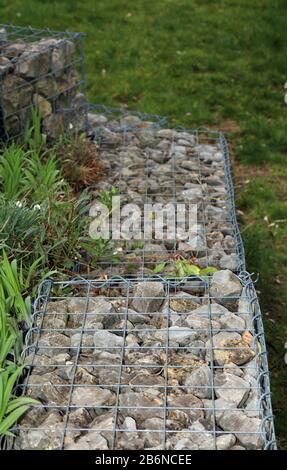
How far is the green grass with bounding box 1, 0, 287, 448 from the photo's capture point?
541 centimetres

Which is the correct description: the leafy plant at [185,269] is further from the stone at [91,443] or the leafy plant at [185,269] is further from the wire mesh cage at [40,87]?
the wire mesh cage at [40,87]

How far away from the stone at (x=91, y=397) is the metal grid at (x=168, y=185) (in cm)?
123

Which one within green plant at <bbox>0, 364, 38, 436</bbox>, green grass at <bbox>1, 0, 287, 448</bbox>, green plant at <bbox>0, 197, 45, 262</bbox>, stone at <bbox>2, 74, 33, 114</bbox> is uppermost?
stone at <bbox>2, 74, 33, 114</bbox>

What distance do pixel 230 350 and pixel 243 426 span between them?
0.48 metres

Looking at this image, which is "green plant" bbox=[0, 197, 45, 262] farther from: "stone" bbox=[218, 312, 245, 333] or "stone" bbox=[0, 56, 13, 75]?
"stone" bbox=[0, 56, 13, 75]

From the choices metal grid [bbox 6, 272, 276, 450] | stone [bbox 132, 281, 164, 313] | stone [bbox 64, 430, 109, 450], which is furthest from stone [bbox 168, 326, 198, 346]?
stone [bbox 64, 430, 109, 450]

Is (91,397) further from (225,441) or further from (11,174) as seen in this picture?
(11,174)

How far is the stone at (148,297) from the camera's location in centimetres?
352

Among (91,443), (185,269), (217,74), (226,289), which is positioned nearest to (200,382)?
(91,443)

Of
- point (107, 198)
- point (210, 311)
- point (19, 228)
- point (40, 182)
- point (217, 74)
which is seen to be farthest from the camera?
point (217, 74)

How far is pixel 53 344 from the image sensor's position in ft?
10.7

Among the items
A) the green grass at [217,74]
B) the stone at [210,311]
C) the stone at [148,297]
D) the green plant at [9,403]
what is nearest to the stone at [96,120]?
the green grass at [217,74]

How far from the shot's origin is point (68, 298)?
11.6 feet

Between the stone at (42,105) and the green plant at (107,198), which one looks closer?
the green plant at (107,198)
